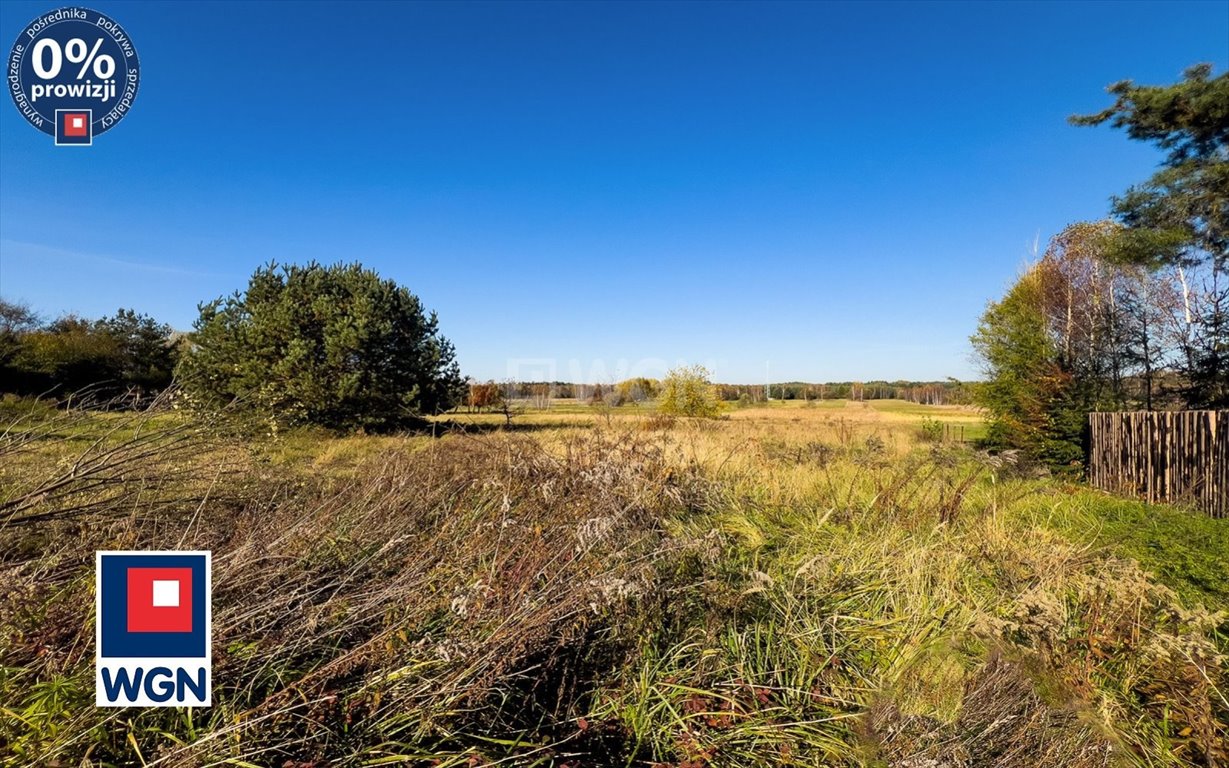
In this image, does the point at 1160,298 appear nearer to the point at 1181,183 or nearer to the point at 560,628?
the point at 1181,183

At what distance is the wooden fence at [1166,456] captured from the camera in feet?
23.9

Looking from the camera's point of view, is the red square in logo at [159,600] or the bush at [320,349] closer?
the red square in logo at [159,600]

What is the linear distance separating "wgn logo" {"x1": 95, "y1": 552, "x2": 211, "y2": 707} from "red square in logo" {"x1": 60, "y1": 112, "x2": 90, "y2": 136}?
4.34 metres

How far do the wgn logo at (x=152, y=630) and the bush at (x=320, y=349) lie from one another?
11779 mm

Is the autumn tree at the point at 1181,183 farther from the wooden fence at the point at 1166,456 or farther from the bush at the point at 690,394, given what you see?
the bush at the point at 690,394

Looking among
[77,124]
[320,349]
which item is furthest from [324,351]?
[77,124]

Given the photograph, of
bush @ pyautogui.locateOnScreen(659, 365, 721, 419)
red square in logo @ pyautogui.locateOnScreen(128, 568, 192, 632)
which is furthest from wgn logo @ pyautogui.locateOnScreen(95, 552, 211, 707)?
bush @ pyautogui.locateOnScreen(659, 365, 721, 419)

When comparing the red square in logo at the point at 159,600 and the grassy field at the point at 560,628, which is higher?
the red square in logo at the point at 159,600

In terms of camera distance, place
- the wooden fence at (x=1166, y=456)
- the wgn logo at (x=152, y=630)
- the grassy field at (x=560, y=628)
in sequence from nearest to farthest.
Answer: the wgn logo at (x=152, y=630) < the grassy field at (x=560, y=628) < the wooden fence at (x=1166, y=456)

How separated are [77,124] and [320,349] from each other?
11315mm

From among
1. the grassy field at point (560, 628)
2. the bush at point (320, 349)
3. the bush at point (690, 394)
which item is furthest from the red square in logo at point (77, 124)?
the bush at point (690, 394)

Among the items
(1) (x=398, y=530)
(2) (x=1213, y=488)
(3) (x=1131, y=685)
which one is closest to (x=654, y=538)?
(1) (x=398, y=530)

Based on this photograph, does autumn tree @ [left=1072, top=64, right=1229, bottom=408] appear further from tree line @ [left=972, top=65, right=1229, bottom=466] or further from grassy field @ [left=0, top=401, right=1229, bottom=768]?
grassy field @ [left=0, top=401, right=1229, bottom=768]

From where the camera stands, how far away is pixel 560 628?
252 centimetres
